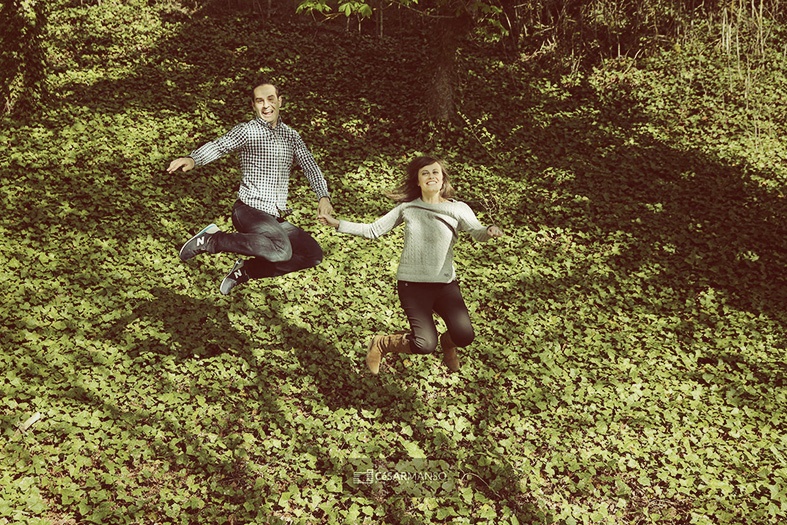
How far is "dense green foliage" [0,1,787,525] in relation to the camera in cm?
569

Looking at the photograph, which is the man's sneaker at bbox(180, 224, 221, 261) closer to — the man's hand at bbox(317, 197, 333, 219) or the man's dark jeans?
the man's dark jeans

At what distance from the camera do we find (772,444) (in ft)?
22.4

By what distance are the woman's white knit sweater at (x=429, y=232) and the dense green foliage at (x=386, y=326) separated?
2377 millimetres

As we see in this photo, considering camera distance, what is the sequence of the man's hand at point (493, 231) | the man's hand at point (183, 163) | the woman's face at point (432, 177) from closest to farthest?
the man's hand at point (183, 163) < the man's hand at point (493, 231) < the woman's face at point (432, 177)

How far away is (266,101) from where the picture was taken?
4.45 meters

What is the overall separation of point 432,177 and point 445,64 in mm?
9128

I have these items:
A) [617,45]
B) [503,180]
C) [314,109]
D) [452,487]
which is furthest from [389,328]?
[617,45]

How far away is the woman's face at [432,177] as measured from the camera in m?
4.68

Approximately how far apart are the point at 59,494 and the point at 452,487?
370 centimetres

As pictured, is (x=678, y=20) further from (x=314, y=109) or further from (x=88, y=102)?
(x=88, y=102)

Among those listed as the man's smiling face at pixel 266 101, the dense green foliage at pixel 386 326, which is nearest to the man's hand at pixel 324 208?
the man's smiling face at pixel 266 101

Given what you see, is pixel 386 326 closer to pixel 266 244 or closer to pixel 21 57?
pixel 266 244

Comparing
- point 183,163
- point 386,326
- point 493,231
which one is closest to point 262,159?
point 183,163

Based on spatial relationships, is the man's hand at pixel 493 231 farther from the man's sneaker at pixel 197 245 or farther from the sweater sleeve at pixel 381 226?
the man's sneaker at pixel 197 245
